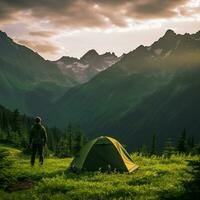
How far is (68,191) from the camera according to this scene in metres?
22.1

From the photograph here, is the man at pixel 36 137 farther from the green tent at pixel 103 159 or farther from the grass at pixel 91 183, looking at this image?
the green tent at pixel 103 159

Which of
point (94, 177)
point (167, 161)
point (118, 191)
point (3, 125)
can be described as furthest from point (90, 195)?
point (3, 125)

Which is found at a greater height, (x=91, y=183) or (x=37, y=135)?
(x=37, y=135)

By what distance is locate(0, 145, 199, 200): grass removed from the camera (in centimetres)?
2102

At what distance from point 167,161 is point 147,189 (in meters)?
11.8

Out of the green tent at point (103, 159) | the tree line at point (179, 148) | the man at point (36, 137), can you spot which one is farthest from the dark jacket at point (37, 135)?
the tree line at point (179, 148)

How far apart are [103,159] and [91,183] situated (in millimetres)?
4848

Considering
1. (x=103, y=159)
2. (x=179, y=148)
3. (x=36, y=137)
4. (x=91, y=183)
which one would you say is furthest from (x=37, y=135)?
(x=179, y=148)

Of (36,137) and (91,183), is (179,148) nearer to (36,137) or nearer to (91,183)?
(36,137)

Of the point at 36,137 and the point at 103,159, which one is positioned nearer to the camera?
the point at 103,159

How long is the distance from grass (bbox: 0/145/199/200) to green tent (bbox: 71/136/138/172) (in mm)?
792

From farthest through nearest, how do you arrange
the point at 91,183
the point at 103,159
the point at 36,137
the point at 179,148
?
the point at 179,148 → the point at 36,137 → the point at 103,159 → the point at 91,183

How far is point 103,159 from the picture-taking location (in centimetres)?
2847

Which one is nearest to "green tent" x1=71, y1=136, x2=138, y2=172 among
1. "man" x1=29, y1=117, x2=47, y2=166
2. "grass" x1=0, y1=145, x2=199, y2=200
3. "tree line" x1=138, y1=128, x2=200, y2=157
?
"grass" x1=0, y1=145, x2=199, y2=200
